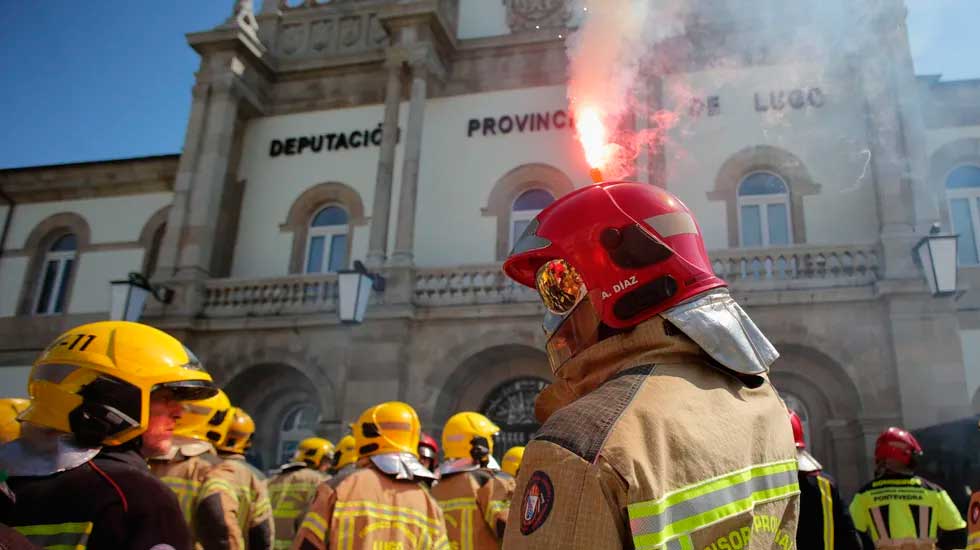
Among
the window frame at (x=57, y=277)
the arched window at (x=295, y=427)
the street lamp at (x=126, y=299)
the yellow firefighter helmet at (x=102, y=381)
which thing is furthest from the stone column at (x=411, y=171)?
the yellow firefighter helmet at (x=102, y=381)

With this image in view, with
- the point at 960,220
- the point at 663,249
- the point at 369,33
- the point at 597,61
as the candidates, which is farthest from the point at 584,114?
the point at 369,33

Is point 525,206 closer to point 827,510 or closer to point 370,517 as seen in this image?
point 370,517

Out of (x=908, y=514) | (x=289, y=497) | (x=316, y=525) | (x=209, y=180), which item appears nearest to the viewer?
(x=316, y=525)

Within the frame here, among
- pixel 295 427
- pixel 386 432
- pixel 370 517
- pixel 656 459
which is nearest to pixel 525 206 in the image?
pixel 295 427

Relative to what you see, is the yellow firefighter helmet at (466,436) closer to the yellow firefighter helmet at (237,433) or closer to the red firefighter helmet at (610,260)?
the yellow firefighter helmet at (237,433)

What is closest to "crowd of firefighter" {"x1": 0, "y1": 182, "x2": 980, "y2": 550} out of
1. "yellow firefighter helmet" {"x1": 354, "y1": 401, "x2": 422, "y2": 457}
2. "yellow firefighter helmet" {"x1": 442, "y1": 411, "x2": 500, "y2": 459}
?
"yellow firefighter helmet" {"x1": 354, "y1": 401, "x2": 422, "y2": 457}

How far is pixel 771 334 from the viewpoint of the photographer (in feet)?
38.5

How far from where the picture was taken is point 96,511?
7.02ft

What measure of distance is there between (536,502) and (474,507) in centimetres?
483

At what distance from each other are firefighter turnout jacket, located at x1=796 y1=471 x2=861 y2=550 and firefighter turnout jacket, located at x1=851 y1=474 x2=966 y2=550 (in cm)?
202

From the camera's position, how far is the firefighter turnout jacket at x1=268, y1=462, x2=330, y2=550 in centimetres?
768

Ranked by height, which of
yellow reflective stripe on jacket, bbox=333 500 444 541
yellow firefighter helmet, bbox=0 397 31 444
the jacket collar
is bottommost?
yellow reflective stripe on jacket, bbox=333 500 444 541

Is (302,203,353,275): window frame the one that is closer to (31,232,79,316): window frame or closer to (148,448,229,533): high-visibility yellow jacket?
(31,232,79,316): window frame

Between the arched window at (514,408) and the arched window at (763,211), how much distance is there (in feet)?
15.6
